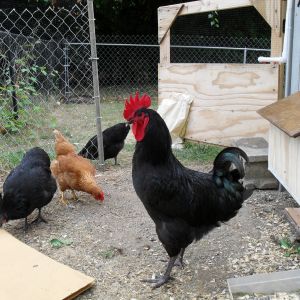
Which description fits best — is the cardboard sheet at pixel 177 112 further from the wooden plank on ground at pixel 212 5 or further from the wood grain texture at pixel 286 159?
the wood grain texture at pixel 286 159

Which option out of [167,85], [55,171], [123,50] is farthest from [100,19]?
[55,171]

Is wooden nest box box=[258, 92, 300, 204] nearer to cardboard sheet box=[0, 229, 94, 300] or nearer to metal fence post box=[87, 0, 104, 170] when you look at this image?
cardboard sheet box=[0, 229, 94, 300]

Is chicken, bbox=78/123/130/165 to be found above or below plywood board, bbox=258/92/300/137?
below

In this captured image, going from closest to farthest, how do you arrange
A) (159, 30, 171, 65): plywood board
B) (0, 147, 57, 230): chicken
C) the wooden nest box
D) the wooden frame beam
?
the wooden nest box
(0, 147, 57, 230): chicken
the wooden frame beam
(159, 30, 171, 65): plywood board

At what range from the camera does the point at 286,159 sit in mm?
3307

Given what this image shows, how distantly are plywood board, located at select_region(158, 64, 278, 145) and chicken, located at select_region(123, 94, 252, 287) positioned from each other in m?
2.18

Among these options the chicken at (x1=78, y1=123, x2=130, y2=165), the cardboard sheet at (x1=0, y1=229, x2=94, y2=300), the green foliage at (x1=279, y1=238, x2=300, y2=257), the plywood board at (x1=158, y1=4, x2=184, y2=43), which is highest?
the plywood board at (x1=158, y1=4, x2=184, y2=43)

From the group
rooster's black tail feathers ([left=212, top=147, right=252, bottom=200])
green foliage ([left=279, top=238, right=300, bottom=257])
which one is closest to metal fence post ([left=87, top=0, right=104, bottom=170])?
rooster's black tail feathers ([left=212, top=147, right=252, bottom=200])

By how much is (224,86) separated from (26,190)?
2981 mm

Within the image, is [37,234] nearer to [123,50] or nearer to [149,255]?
[149,255]

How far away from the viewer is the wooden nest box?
3.01m

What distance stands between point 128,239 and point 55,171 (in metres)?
1.22

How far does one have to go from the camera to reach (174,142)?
6.00 m

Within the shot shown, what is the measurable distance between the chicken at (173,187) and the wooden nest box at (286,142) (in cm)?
42
